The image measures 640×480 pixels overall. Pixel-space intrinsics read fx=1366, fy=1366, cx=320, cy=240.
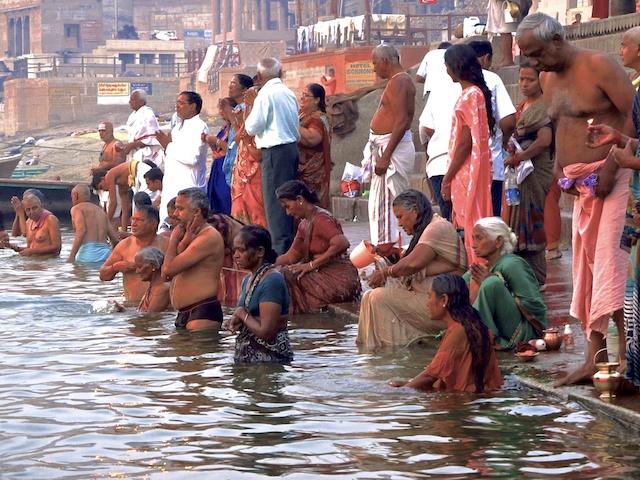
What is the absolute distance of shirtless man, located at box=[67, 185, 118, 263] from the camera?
14.6 m

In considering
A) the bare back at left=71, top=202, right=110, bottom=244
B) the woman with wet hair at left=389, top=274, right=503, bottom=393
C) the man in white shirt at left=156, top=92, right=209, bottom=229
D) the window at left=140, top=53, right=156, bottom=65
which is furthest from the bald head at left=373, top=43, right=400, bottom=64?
the window at left=140, top=53, right=156, bottom=65

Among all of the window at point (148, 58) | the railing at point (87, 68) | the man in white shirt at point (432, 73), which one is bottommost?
the man in white shirt at point (432, 73)

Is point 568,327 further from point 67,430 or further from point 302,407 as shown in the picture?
point 67,430

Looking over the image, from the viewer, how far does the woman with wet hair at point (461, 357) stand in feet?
21.7

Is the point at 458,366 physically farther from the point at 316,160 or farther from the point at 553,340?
the point at 316,160

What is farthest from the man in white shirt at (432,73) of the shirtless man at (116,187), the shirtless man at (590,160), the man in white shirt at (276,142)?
the shirtless man at (116,187)

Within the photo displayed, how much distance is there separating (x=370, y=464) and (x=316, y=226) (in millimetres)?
4157

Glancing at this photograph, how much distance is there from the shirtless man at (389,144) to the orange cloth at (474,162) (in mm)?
1241

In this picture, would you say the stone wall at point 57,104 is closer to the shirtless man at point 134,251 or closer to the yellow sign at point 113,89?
the yellow sign at point 113,89

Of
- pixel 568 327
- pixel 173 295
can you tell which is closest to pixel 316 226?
pixel 173 295

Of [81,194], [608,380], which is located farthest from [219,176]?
[608,380]

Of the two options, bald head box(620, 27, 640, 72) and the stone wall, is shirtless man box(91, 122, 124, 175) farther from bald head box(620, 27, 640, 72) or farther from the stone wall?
the stone wall

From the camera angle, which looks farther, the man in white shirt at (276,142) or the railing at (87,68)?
the railing at (87,68)

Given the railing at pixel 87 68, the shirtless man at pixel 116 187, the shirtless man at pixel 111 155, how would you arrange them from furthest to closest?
the railing at pixel 87 68 → the shirtless man at pixel 111 155 → the shirtless man at pixel 116 187
